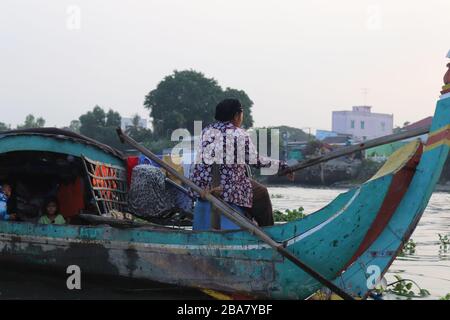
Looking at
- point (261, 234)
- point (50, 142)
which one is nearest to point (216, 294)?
point (261, 234)

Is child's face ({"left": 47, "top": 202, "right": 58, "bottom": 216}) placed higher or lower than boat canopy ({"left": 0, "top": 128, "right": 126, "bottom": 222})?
lower

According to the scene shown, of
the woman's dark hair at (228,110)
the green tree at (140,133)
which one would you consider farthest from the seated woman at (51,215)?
the green tree at (140,133)

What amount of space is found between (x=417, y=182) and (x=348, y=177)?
31.1 metres

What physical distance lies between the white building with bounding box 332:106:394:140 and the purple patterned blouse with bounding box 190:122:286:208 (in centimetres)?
5066

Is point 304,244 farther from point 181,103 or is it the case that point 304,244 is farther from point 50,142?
point 181,103

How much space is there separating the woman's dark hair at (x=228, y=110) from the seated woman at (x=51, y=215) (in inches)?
88.7

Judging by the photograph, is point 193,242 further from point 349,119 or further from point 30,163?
point 349,119

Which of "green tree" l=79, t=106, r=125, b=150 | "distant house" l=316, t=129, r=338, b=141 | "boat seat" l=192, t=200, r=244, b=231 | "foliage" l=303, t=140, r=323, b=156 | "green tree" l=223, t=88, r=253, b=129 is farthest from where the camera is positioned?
"distant house" l=316, t=129, r=338, b=141

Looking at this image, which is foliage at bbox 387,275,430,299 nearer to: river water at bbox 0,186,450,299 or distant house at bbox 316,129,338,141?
river water at bbox 0,186,450,299

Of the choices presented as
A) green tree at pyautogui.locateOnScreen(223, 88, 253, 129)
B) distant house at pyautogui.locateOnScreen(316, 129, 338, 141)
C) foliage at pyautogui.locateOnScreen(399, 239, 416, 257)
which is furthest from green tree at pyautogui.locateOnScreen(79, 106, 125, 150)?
foliage at pyautogui.locateOnScreen(399, 239, 416, 257)

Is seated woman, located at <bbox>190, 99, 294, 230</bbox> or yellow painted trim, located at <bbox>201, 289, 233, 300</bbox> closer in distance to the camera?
seated woman, located at <bbox>190, 99, 294, 230</bbox>

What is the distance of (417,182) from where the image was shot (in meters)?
4.10

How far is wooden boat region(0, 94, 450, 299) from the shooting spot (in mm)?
4086
